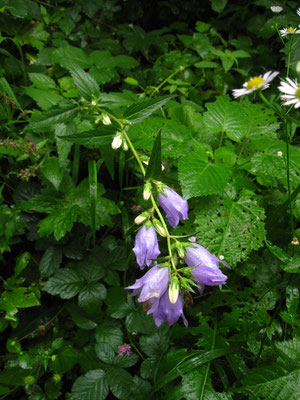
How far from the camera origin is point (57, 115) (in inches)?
64.5

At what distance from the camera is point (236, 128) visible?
1823 millimetres

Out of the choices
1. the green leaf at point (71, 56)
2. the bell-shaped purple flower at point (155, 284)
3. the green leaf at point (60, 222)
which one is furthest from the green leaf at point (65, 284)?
the green leaf at point (71, 56)

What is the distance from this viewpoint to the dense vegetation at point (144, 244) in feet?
4.56

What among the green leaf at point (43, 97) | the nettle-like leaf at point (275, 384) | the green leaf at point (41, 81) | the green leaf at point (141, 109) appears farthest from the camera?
the green leaf at point (41, 81)

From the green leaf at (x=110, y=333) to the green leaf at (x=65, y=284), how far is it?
243 mm

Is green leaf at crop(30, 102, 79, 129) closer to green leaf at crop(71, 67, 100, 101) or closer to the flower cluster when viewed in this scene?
green leaf at crop(71, 67, 100, 101)

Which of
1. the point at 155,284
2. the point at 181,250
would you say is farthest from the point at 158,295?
the point at 181,250

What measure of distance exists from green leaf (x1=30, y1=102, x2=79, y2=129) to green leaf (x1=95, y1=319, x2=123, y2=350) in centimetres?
113

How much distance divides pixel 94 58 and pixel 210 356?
217 cm

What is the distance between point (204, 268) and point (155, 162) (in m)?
0.46

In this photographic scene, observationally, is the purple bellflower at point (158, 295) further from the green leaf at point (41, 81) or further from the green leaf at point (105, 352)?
the green leaf at point (41, 81)

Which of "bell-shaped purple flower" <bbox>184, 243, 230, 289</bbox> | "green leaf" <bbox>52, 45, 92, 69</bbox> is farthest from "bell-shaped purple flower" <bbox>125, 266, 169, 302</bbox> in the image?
"green leaf" <bbox>52, 45, 92, 69</bbox>

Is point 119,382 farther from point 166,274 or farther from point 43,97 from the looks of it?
point 43,97

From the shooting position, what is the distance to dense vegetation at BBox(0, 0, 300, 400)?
4.56ft
